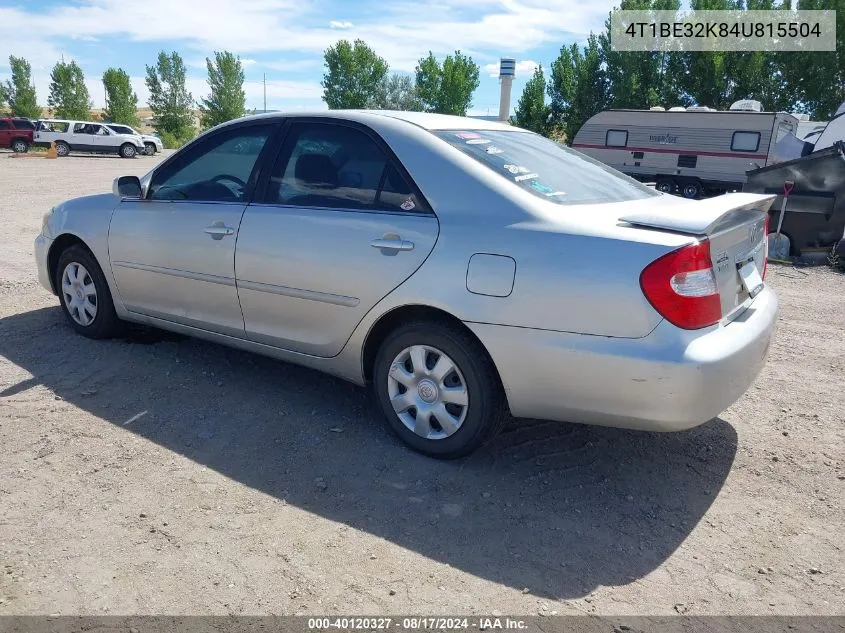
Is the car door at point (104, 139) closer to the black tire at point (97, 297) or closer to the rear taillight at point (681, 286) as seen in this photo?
the black tire at point (97, 297)

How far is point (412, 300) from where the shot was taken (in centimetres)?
329

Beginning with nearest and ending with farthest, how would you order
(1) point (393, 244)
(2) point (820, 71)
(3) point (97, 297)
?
(1) point (393, 244), (3) point (97, 297), (2) point (820, 71)

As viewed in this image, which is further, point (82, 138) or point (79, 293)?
point (82, 138)

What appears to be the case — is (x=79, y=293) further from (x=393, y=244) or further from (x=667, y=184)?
(x=667, y=184)

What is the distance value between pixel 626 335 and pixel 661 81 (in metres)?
41.2

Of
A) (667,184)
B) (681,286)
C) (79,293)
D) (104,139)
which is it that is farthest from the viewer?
(104,139)

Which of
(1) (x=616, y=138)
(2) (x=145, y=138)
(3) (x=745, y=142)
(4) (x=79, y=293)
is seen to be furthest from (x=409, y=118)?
(2) (x=145, y=138)

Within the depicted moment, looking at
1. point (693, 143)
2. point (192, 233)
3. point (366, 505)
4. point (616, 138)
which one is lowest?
point (366, 505)

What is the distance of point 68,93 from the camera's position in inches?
2354

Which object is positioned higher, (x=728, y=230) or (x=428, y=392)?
(x=728, y=230)

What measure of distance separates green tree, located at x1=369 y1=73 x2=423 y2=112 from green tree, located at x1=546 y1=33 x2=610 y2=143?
20.3m

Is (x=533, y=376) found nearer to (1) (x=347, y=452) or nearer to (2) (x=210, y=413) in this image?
(1) (x=347, y=452)

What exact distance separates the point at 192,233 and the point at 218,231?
0.26 m

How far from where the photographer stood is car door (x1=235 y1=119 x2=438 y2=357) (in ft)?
11.2
